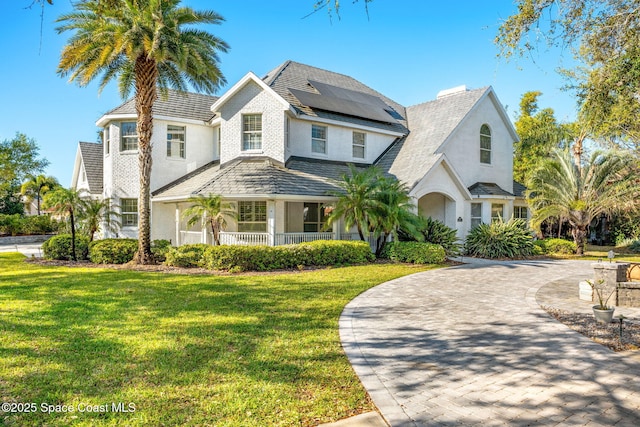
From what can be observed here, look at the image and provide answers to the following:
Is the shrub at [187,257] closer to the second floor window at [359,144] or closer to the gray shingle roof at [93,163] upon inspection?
the gray shingle roof at [93,163]

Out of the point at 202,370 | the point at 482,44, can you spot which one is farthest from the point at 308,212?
the point at 202,370

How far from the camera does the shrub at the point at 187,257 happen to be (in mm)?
14977

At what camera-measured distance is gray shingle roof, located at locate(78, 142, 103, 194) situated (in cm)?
2294

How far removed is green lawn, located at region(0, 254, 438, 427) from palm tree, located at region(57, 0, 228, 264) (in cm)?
738

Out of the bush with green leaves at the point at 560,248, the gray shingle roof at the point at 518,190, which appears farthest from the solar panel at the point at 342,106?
the bush with green leaves at the point at 560,248

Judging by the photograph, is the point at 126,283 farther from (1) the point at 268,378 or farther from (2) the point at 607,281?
(2) the point at 607,281

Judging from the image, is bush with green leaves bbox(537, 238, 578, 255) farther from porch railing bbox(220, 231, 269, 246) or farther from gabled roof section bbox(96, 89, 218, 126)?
gabled roof section bbox(96, 89, 218, 126)

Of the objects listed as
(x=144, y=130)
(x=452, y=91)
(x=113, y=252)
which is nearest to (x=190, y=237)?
(x=113, y=252)

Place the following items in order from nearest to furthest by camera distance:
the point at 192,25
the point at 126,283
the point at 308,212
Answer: the point at 126,283 → the point at 192,25 → the point at 308,212

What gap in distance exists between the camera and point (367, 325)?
24.6 feet

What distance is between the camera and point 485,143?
2367 cm

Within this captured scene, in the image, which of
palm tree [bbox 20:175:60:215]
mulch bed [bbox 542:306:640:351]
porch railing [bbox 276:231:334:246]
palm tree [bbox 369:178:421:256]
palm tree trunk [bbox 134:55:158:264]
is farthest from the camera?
palm tree [bbox 20:175:60:215]

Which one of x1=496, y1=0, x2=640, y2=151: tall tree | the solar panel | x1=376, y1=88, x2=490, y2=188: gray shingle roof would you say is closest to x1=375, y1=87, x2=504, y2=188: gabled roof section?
x1=376, y1=88, x2=490, y2=188: gray shingle roof

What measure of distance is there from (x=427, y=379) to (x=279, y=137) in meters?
15.9
